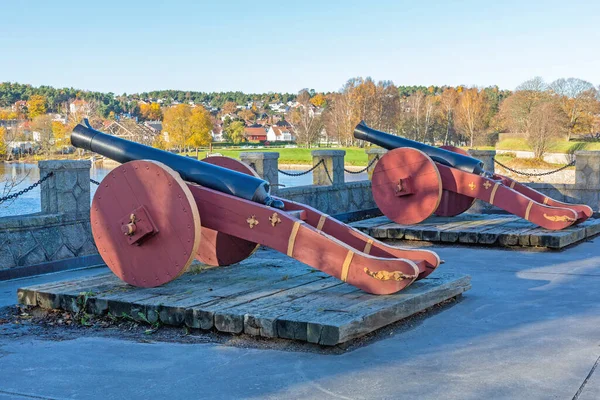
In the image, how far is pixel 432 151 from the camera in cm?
1109

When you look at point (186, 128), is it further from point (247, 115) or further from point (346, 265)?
point (346, 265)

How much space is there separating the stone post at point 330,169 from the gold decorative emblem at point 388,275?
7365mm

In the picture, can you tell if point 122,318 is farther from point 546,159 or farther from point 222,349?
point 546,159

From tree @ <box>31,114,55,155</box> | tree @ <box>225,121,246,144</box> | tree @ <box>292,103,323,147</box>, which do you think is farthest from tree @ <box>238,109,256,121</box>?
tree @ <box>31,114,55,155</box>

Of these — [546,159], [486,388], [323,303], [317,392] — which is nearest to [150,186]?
[323,303]

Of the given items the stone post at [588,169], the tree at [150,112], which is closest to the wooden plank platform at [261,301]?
the stone post at [588,169]

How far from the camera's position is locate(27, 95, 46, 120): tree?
2869 inches

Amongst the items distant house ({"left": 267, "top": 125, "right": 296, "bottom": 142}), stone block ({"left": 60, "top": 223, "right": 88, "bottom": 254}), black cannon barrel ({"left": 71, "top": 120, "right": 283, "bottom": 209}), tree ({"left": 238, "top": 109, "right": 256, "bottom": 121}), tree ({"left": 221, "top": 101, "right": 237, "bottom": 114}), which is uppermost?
tree ({"left": 221, "top": 101, "right": 237, "bottom": 114})

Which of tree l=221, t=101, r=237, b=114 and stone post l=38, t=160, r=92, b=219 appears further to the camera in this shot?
tree l=221, t=101, r=237, b=114

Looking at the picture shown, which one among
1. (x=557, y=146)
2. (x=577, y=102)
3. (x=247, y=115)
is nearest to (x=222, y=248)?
(x=557, y=146)

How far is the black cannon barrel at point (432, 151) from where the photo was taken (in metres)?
10.7

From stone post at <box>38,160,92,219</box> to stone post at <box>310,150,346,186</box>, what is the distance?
504 cm

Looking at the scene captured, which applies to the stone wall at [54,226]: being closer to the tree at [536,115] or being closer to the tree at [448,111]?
the tree at [536,115]

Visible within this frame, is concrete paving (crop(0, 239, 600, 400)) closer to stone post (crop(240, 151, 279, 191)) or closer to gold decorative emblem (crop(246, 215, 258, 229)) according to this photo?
gold decorative emblem (crop(246, 215, 258, 229))
